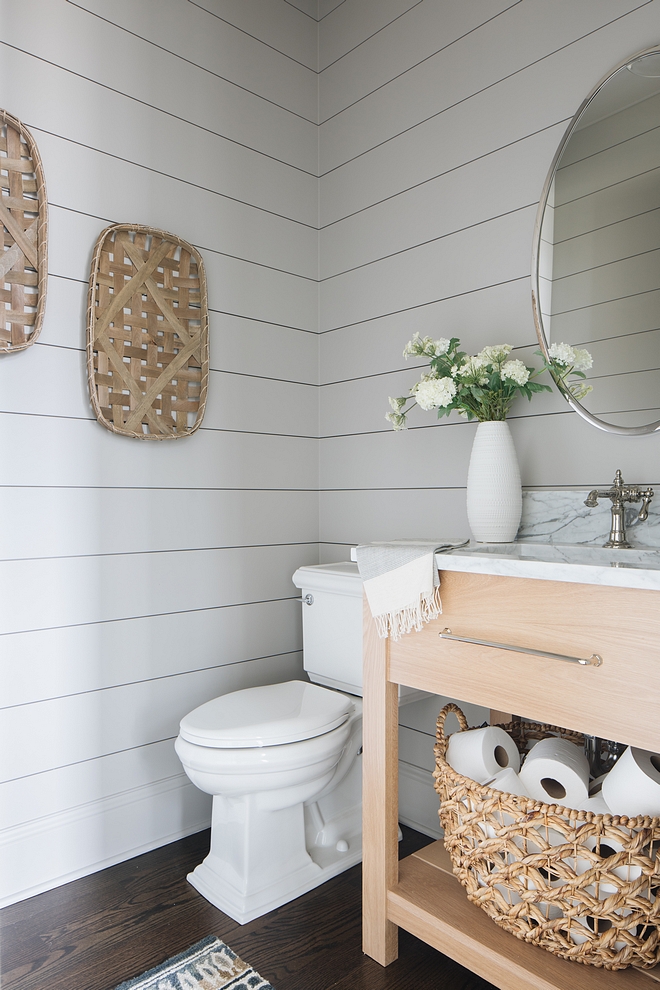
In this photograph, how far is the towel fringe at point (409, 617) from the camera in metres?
1.25

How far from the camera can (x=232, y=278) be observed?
6.71 ft

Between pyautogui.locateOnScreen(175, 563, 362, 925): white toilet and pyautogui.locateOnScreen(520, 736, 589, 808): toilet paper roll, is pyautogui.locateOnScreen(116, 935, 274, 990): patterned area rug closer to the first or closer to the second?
pyautogui.locateOnScreen(175, 563, 362, 925): white toilet

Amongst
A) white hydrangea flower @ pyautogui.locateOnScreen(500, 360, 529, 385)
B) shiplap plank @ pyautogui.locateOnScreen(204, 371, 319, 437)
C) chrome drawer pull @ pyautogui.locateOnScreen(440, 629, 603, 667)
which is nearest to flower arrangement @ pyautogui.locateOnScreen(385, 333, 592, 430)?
white hydrangea flower @ pyautogui.locateOnScreen(500, 360, 529, 385)

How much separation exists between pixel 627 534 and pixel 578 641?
476 mm

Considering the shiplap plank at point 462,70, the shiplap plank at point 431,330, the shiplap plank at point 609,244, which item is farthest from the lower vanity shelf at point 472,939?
the shiplap plank at point 462,70

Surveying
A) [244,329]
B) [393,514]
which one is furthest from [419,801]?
[244,329]

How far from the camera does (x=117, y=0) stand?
69.9 inches

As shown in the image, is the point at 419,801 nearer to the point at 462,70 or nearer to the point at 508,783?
the point at 508,783

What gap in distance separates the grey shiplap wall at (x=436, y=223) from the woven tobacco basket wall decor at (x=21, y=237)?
953 millimetres

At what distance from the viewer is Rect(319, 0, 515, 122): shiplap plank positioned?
1.82 metres

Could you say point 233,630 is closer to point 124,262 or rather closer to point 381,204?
point 124,262

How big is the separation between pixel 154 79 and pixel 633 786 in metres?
2.07

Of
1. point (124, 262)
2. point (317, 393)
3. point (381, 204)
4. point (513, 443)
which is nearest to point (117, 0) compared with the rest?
point (124, 262)

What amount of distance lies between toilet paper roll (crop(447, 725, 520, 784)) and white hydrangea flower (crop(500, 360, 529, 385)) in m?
0.76
